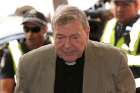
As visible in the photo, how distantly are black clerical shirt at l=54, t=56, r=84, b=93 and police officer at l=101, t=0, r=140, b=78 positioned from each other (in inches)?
61.0

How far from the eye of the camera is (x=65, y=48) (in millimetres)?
1979

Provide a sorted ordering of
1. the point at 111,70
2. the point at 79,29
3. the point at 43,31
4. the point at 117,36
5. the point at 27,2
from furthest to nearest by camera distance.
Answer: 1. the point at 27,2
2. the point at 117,36
3. the point at 43,31
4. the point at 111,70
5. the point at 79,29

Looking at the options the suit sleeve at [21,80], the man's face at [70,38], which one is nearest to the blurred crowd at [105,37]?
the suit sleeve at [21,80]

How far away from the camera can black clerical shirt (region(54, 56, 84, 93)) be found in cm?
212

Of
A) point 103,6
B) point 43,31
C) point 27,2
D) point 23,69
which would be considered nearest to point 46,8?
point 27,2

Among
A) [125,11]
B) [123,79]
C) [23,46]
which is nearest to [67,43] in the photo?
[123,79]

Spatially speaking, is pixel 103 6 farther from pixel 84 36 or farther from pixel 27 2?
pixel 84 36

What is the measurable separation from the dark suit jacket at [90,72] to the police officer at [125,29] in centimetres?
153

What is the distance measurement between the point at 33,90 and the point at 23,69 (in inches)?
4.3

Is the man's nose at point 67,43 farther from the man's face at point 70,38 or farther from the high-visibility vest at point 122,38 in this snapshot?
the high-visibility vest at point 122,38

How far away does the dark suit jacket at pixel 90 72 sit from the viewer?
210 centimetres

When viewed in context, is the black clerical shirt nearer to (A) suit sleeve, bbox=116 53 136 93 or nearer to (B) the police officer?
(A) suit sleeve, bbox=116 53 136 93

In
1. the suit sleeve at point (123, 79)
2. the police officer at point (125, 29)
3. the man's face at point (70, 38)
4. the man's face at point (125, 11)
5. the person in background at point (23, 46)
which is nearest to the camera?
the man's face at point (70, 38)

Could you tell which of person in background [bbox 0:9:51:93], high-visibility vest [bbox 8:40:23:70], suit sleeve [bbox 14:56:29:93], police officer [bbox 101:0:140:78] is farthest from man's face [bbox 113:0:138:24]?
suit sleeve [bbox 14:56:29:93]
